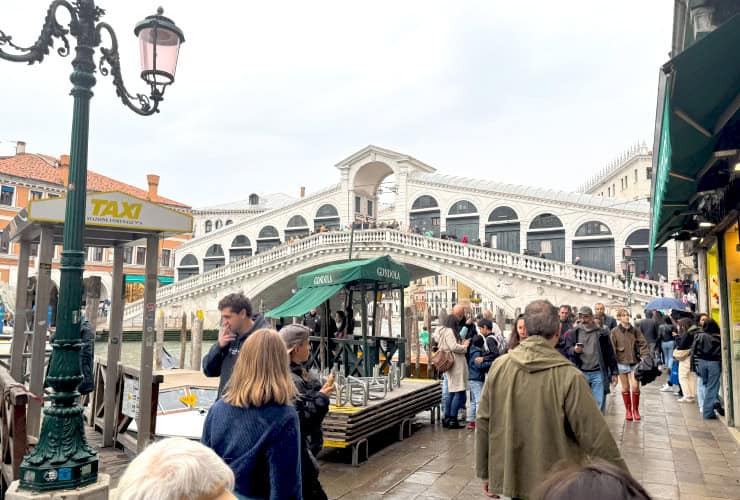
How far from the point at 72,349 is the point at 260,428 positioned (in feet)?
7.46


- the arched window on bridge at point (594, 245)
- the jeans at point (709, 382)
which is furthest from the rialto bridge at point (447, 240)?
the jeans at point (709, 382)

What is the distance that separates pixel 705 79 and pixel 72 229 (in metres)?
4.18

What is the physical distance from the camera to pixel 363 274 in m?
8.02

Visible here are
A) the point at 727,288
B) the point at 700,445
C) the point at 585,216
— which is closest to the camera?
the point at 700,445

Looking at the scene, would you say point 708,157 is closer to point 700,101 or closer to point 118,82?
point 700,101

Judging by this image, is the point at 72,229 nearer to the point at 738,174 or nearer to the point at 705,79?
the point at 705,79

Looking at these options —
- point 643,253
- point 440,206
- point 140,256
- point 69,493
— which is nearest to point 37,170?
point 140,256

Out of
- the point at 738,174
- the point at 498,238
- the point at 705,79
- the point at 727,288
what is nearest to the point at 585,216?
the point at 498,238

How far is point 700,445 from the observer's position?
6660 millimetres

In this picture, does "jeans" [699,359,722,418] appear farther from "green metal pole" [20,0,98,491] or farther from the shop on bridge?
"green metal pole" [20,0,98,491]

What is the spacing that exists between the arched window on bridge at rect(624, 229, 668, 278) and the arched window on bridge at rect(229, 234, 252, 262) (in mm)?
26307

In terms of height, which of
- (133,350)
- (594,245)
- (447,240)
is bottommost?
(133,350)

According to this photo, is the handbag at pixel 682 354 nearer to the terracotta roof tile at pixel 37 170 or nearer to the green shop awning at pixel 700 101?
the green shop awning at pixel 700 101

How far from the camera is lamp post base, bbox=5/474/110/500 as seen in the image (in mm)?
3623
